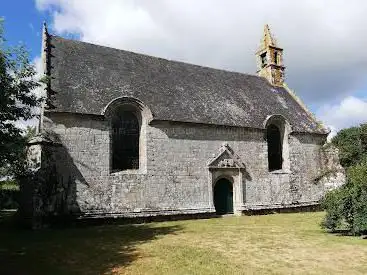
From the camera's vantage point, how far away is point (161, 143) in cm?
2147

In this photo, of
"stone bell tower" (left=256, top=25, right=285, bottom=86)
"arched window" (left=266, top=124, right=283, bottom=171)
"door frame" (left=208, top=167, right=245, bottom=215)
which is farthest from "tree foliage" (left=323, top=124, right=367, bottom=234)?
"stone bell tower" (left=256, top=25, right=285, bottom=86)

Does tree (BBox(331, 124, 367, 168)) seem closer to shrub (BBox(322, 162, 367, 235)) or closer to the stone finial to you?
the stone finial

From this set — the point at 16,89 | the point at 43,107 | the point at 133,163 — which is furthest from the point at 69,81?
the point at 16,89

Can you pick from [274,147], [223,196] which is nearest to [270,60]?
[274,147]

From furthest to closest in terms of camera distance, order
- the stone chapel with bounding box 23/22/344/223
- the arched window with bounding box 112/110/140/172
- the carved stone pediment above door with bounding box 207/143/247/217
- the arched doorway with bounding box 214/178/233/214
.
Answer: the arched doorway with bounding box 214/178/233/214 → the carved stone pediment above door with bounding box 207/143/247/217 → the arched window with bounding box 112/110/140/172 → the stone chapel with bounding box 23/22/344/223

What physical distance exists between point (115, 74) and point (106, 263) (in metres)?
13.8

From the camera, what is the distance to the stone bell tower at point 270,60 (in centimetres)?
3159

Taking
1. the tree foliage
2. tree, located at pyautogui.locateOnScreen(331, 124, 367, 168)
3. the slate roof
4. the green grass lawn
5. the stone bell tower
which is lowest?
the green grass lawn

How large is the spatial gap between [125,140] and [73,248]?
8791mm

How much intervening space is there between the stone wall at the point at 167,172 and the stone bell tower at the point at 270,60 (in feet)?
21.7

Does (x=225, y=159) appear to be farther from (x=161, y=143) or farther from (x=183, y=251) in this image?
(x=183, y=251)

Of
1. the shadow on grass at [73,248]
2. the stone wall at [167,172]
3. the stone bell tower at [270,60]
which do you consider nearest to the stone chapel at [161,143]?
the stone wall at [167,172]

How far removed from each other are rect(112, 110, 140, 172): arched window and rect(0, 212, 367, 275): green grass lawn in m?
4.38

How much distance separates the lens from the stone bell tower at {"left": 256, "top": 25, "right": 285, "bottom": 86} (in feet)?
104
